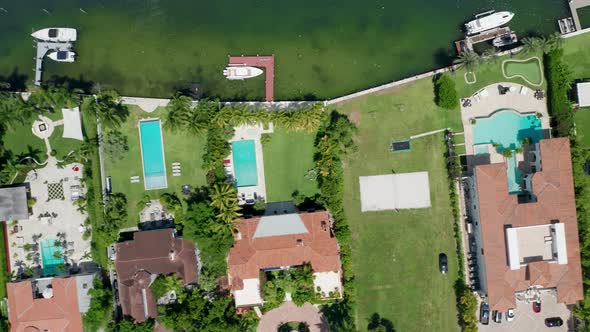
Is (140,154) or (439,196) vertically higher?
(140,154)

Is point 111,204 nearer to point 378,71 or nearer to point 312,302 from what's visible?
point 312,302

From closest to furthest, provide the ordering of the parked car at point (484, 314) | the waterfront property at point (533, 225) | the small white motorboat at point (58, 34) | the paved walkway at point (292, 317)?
1. the waterfront property at point (533, 225)
2. the parked car at point (484, 314)
3. the paved walkway at point (292, 317)
4. the small white motorboat at point (58, 34)

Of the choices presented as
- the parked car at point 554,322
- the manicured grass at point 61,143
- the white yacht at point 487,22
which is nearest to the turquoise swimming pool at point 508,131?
the white yacht at point 487,22

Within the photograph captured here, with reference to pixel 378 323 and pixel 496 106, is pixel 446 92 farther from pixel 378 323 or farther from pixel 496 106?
pixel 378 323

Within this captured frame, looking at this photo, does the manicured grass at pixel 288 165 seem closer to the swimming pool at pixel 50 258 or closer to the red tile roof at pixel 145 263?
the red tile roof at pixel 145 263

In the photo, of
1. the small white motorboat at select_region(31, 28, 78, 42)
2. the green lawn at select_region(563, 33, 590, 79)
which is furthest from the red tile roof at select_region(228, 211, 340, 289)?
the green lawn at select_region(563, 33, 590, 79)

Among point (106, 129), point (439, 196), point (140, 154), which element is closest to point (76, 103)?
point (106, 129)

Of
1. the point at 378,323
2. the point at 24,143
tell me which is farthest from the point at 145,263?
the point at 378,323
